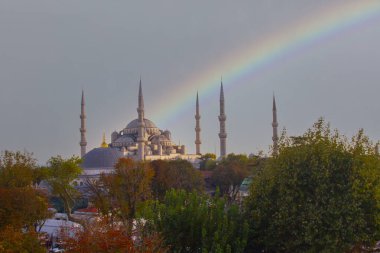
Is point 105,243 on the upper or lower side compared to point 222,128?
lower

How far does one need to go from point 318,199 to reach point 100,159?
222 ft

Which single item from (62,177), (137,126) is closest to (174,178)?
(62,177)

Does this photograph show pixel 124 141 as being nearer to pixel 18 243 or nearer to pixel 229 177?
pixel 229 177

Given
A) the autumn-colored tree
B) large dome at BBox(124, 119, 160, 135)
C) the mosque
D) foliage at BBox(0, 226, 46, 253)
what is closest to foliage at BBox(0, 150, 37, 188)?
the autumn-colored tree

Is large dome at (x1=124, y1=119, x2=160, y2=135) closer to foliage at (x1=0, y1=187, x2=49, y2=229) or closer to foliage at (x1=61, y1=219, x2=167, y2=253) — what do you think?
foliage at (x1=0, y1=187, x2=49, y2=229)

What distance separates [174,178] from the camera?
5384cm

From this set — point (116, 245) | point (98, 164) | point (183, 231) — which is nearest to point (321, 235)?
point (183, 231)

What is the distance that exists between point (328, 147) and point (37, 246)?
1094 cm

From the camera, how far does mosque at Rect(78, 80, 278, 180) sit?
8362 cm

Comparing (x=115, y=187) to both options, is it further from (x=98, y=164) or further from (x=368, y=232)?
(x=98, y=164)

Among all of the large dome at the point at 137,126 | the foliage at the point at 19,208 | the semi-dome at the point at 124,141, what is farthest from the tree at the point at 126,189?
the large dome at the point at 137,126

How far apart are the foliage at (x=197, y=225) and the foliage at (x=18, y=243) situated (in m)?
4.46

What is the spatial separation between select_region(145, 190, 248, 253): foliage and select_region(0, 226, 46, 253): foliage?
446 cm

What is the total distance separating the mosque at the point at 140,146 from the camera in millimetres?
83625
